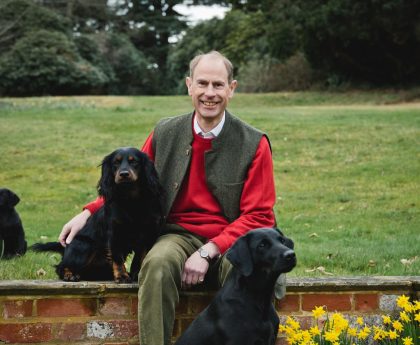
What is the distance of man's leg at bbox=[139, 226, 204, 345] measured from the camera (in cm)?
324

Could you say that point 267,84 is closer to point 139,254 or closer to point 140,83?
point 140,83

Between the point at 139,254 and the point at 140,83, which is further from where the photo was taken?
the point at 140,83

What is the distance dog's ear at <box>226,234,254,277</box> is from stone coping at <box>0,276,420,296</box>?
0.62 metres

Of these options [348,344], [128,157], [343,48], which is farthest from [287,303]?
[343,48]

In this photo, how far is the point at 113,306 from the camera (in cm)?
359

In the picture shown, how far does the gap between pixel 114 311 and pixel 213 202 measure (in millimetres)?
830

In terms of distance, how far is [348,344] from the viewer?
3342mm

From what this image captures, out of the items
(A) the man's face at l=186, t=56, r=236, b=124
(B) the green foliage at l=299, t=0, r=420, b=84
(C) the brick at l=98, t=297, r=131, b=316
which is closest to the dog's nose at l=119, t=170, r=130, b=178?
(A) the man's face at l=186, t=56, r=236, b=124

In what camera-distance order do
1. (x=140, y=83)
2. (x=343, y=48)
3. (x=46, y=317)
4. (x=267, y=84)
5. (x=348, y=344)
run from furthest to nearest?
(x=140, y=83)
(x=267, y=84)
(x=343, y=48)
(x=46, y=317)
(x=348, y=344)

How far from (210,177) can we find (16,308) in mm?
1296

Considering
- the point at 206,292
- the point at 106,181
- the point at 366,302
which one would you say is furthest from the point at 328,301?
the point at 106,181

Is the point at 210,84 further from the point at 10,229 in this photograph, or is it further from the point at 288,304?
the point at 10,229

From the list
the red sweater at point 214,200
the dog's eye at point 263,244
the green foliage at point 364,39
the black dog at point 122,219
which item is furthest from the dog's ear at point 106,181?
the green foliage at point 364,39

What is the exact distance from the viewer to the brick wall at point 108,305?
3555 mm
